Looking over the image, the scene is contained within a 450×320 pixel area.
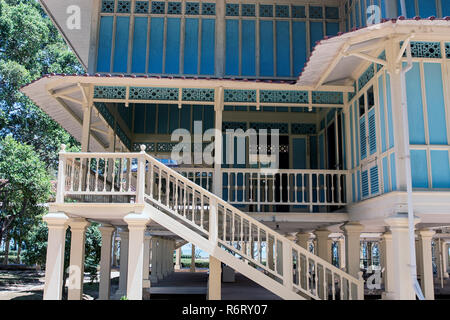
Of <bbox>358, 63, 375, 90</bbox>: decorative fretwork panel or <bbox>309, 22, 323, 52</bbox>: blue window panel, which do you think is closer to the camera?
<bbox>358, 63, 375, 90</bbox>: decorative fretwork panel

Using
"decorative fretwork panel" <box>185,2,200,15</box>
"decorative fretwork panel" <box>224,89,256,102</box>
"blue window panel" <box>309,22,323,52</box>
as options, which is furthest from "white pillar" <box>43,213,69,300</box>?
"blue window panel" <box>309,22,323,52</box>

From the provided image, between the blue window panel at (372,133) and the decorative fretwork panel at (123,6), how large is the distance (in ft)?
24.7

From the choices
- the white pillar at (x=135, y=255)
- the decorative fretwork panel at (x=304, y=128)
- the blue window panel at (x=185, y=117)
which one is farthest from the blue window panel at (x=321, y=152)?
the white pillar at (x=135, y=255)

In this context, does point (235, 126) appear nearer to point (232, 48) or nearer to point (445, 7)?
point (232, 48)

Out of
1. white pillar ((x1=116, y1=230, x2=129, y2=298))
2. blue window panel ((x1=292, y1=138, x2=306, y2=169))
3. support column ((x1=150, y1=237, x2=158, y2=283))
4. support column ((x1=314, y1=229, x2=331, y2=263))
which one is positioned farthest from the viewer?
support column ((x1=150, y1=237, x2=158, y2=283))

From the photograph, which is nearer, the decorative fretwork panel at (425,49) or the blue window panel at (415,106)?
the blue window panel at (415,106)

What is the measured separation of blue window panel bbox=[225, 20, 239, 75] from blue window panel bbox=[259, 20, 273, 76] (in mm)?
679

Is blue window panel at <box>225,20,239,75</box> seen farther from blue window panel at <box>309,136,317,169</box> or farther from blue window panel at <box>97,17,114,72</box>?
blue window panel at <box>309,136,317,169</box>

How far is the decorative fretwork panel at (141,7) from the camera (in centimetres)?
1333

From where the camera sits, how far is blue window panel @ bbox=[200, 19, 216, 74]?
13.0m

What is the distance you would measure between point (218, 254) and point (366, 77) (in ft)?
16.1

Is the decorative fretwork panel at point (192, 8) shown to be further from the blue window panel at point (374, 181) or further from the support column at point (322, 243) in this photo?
the support column at point (322, 243)
